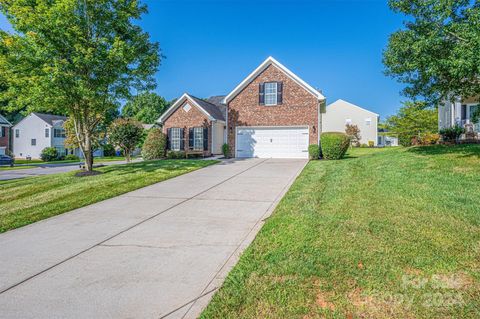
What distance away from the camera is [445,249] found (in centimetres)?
388

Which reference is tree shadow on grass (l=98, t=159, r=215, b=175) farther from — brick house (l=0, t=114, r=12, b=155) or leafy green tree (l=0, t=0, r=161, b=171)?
brick house (l=0, t=114, r=12, b=155)

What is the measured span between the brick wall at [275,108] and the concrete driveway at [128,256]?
38.2ft

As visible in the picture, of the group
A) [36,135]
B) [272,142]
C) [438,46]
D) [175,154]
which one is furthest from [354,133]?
[36,135]

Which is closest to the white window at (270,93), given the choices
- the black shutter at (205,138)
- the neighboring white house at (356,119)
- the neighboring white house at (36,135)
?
the black shutter at (205,138)

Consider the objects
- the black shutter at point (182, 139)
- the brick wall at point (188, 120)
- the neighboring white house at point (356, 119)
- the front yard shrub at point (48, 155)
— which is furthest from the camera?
the neighboring white house at point (356, 119)

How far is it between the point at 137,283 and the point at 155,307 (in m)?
0.61

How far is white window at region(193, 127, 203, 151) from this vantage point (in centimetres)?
2227

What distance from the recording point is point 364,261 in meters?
3.67

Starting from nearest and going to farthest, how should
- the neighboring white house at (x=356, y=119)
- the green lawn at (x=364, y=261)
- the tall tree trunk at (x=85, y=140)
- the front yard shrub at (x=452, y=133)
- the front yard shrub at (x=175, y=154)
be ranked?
the green lawn at (x=364, y=261) → the tall tree trunk at (x=85, y=140) → the front yard shrub at (x=452, y=133) → the front yard shrub at (x=175, y=154) → the neighboring white house at (x=356, y=119)

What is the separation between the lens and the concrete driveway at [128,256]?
304cm

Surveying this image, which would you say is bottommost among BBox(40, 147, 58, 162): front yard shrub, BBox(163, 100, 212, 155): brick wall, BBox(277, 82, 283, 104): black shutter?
BBox(40, 147, 58, 162): front yard shrub

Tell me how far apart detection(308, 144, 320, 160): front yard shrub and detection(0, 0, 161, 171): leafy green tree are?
10.3m

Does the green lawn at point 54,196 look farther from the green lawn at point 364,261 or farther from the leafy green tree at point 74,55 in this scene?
the green lawn at point 364,261

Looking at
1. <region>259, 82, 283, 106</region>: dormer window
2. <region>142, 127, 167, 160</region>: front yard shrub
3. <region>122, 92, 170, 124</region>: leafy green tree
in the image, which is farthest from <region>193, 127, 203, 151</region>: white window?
<region>122, 92, 170, 124</region>: leafy green tree
